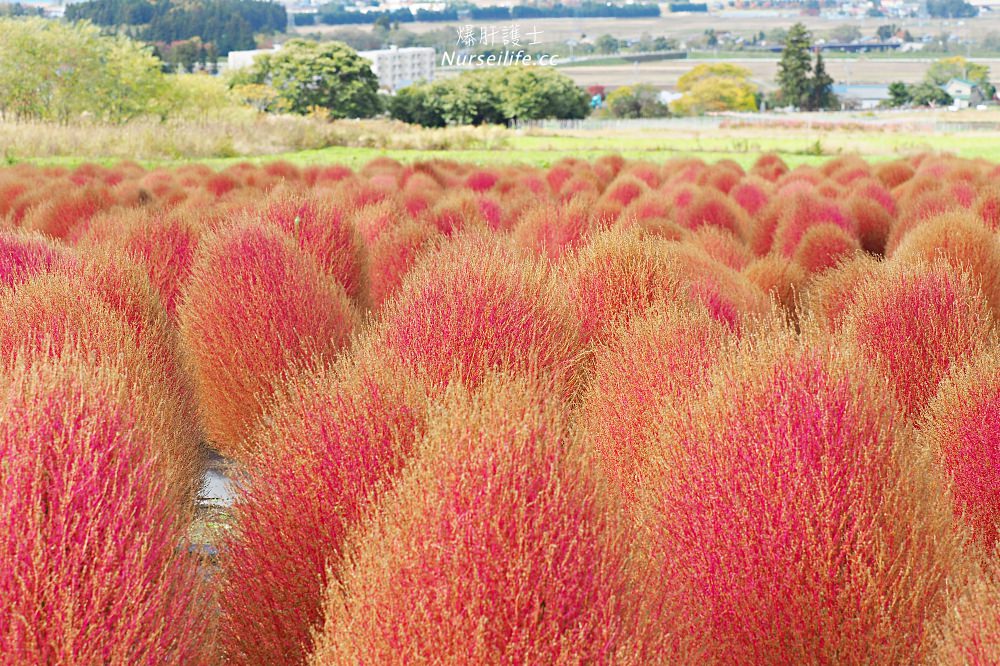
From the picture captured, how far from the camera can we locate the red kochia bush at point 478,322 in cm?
672

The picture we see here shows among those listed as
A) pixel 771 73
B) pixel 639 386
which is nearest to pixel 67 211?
pixel 639 386

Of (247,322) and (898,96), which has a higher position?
(247,322)

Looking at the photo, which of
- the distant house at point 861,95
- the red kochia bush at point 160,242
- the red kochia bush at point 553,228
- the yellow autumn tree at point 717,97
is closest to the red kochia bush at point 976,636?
the red kochia bush at point 160,242

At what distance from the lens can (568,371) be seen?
25.2ft

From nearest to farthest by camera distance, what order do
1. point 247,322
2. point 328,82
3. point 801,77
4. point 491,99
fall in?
1. point 247,322
2. point 328,82
3. point 491,99
4. point 801,77

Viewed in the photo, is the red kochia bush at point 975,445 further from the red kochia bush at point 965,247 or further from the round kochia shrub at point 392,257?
the round kochia shrub at point 392,257

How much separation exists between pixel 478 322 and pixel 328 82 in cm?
7484

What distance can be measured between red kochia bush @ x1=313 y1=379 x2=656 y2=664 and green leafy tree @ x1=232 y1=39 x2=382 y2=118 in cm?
7522

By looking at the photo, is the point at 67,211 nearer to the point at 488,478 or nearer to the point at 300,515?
the point at 300,515

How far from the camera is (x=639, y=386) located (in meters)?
6.35

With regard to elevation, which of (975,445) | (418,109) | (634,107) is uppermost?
(975,445)

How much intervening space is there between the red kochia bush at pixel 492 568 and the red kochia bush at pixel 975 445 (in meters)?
3.10

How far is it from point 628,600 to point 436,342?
3.43 m

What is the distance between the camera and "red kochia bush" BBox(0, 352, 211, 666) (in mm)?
3430
